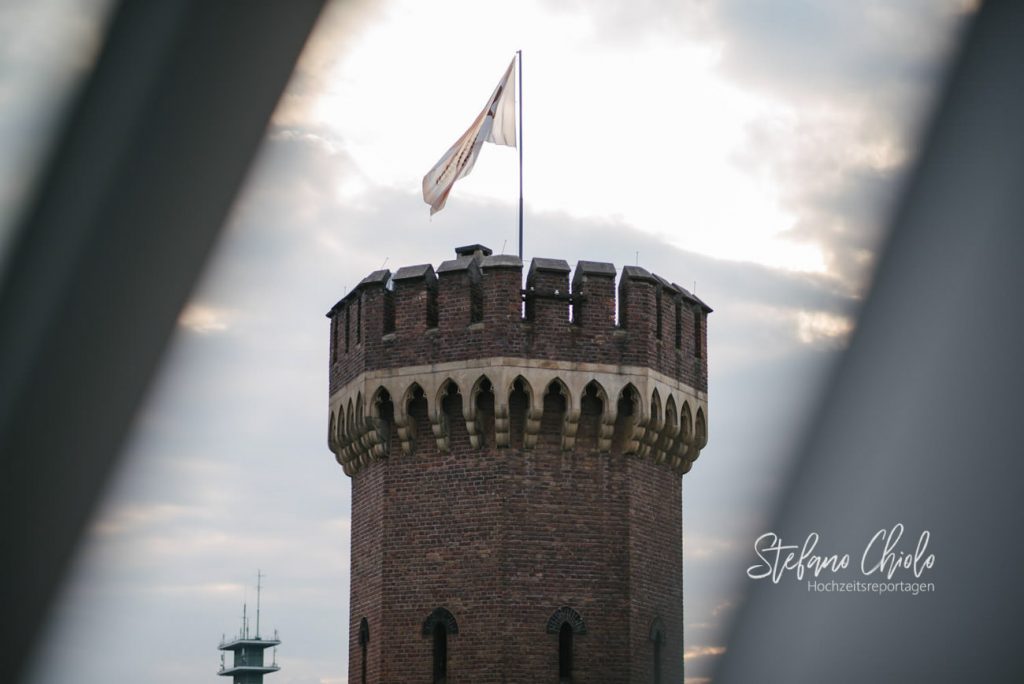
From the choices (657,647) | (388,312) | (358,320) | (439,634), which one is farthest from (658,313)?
(439,634)

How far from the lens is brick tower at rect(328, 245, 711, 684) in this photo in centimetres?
2862

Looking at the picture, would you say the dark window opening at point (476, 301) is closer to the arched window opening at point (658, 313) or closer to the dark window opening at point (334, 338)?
the arched window opening at point (658, 313)

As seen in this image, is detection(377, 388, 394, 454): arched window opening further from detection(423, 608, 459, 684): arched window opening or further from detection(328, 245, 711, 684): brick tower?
detection(423, 608, 459, 684): arched window opening

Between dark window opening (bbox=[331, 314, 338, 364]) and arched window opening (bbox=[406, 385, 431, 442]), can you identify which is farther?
dark window opening (bbox=[331, 314, 338, 364])

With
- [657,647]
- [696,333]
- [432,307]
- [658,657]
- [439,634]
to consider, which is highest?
[432,307]

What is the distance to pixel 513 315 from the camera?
29328 mm

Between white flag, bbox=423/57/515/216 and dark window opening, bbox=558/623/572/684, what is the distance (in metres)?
8.65

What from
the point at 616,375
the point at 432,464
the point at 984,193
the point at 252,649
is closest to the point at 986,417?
the point at 984,193

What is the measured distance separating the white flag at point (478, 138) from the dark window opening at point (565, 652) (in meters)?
8.65

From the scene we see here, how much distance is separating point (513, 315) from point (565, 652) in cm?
600

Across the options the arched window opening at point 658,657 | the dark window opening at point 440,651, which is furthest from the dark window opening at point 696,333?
the dark window opening at point 440,651

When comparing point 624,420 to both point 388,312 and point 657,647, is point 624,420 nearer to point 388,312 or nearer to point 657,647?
point 657,647

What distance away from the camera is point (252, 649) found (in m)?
114

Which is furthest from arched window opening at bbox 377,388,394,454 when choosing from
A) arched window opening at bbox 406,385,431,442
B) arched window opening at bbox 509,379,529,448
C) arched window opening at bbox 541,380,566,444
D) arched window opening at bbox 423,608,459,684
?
arched window opening at bbox 423,608,459,684
